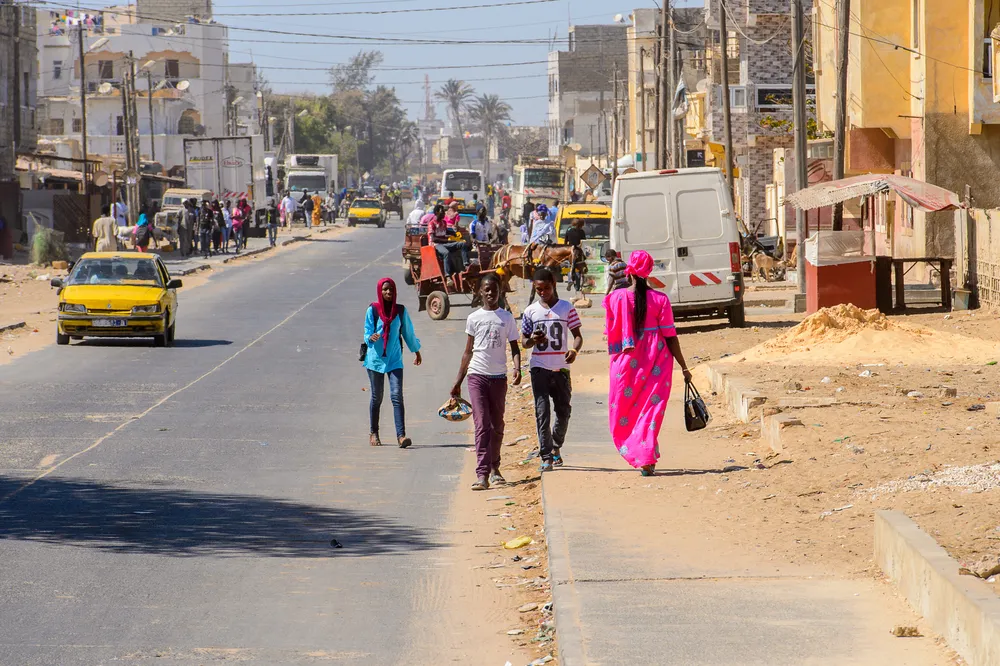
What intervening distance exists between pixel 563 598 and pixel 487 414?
4.17 metres

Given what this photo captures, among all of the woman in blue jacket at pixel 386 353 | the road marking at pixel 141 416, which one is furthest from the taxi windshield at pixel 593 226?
the woman in blue jacket at pixel 386 353

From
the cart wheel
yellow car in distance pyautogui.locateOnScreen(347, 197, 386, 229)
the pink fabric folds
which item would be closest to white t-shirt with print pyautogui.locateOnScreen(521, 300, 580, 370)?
the pink fabric folds

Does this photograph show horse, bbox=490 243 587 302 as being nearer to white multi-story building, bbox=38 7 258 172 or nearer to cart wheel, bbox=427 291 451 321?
cart wheel, bbox=427 291 451 321

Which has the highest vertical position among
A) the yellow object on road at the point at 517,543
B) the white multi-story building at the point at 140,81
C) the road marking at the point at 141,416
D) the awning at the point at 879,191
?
the white multi-story building at the point at 140,81

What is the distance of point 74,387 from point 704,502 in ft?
33.7

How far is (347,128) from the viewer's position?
192 m

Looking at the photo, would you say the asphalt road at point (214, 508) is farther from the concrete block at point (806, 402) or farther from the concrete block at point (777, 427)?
the concrete block at point (806, 402)

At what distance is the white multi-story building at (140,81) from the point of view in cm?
10294

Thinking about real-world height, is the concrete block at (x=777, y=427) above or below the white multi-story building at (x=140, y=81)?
below

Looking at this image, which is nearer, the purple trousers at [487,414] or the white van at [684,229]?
the purple trousers at [487,414]

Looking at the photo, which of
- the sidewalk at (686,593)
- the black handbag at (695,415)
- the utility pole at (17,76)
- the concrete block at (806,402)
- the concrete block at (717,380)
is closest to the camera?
the sidewalk at (686,593)

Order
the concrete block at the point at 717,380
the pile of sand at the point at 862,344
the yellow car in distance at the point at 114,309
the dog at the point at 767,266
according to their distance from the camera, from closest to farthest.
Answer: the concrete block at the point at 717,380 → the pile of sand at the point at 862,344 → the yellow car in distance at the point at 114,309 → the dog at the point at 767,266

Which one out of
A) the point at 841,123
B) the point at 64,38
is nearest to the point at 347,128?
the point at 64,38

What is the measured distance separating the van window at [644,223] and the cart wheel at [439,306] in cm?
644
